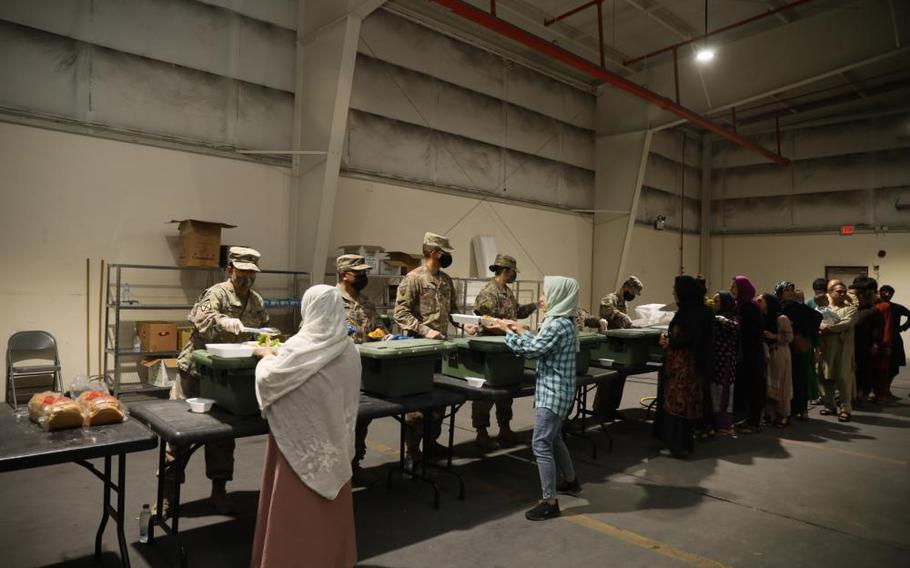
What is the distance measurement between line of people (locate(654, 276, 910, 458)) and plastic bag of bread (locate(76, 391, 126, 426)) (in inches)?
149

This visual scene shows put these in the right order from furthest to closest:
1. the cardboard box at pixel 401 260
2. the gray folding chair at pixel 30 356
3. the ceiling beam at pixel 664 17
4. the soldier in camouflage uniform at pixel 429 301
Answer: the ceiling beam at pixel 664 17 → the cardboard box at pixel 401 260 → the gray folding chair at pixel 30 356 → the soldier in camouflage uniform at pixel 429 301

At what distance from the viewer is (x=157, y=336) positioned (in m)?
5.76

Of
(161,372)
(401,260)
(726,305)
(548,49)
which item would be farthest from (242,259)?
(548,49)

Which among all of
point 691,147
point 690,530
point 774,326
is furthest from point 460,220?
point 691,147

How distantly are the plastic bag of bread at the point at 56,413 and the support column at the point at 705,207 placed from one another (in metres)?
14.5

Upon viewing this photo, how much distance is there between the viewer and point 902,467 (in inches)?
175

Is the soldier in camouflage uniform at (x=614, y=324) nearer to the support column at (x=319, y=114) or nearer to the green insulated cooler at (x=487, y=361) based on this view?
the green insulated cooler at (x=487, y=361)

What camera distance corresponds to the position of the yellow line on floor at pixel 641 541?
281cm

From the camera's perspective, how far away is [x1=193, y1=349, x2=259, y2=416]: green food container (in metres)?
2.53

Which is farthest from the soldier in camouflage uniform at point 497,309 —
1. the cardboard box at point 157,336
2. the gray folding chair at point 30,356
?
the gray folding chair at point 30,356

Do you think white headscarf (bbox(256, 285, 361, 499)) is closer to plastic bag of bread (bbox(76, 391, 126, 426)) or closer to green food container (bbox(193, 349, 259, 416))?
green food container (bbox(193, 349, 259, 416))

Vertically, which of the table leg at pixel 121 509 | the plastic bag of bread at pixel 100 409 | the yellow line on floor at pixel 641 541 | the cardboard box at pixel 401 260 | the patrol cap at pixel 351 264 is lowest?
the yellow line on floor at pixel 641 541

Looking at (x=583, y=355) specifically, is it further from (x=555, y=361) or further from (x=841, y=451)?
(x=841, y=451)

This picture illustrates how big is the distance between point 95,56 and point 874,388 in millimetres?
9888
